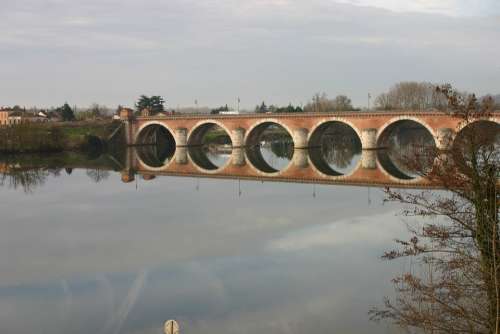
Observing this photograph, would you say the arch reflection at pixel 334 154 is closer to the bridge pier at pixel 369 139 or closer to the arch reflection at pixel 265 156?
the bridge pier at pixel 369 139

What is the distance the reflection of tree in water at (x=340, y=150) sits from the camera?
4583cm

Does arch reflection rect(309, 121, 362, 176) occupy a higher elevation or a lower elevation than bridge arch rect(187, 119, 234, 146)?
lower

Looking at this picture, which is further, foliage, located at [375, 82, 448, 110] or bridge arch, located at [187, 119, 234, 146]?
foliage, located at [375, 82, 448, 110]

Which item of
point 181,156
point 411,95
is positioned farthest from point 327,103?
point 181,156

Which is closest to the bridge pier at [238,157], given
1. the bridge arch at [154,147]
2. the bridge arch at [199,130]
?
the bridge arch at [199,130]

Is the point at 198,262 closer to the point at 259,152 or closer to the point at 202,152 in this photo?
the point at 259,152

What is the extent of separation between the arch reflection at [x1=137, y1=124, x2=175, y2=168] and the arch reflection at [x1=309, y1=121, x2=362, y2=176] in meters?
14.4

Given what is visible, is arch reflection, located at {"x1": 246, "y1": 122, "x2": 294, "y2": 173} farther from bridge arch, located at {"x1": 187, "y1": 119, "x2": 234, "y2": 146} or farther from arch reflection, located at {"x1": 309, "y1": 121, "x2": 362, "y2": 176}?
bridge arch, located at {"x1": 187, "y1": 119, "x2": 234, "y2": 146}

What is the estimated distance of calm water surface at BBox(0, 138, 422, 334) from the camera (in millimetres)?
12453

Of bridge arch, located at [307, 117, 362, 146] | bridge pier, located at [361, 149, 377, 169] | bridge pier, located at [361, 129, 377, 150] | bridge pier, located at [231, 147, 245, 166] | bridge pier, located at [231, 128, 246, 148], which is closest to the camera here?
bridge pier, located at [361, 149, 377, 169]

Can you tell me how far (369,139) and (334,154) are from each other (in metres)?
4.69

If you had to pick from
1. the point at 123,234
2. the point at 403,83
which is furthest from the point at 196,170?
the point at 403,83

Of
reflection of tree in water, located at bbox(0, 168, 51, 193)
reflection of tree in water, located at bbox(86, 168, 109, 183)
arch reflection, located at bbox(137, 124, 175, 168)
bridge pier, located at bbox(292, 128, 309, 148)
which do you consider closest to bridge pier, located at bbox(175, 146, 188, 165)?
arch reflection, located at bbox(137, 124, 175, 168)

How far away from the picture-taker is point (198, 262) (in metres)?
16.8
